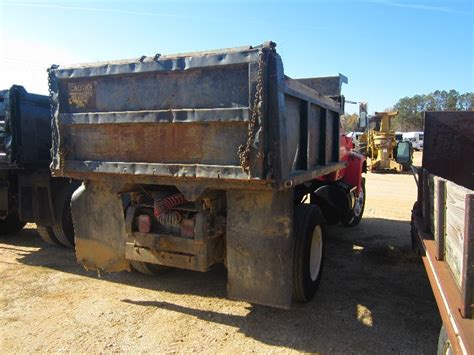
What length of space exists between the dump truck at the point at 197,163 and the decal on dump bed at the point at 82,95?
0.04ft

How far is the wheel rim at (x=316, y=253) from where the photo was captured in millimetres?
4430

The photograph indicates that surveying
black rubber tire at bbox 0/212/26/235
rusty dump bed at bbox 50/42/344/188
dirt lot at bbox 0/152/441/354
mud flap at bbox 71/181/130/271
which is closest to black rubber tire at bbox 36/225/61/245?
dirt lot at bbox 0/152/441/354

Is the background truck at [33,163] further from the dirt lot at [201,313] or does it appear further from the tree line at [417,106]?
the tree line at [417,106]

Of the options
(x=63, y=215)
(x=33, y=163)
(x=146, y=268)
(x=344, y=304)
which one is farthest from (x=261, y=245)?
(x=33, y=163)

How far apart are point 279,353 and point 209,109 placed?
2086 millimetres

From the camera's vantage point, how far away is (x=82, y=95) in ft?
13.6

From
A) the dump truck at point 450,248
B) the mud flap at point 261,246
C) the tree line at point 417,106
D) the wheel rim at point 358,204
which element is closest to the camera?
the dump truck at point 450,248

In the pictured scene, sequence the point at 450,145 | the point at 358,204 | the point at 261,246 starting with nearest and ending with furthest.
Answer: the point at 261,246, the point at 450,145, the point at 358,204

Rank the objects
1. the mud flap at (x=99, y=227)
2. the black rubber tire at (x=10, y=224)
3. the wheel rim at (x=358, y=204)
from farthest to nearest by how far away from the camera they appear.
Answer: the wheel rim at (x=358, y=204)
the black rubber tire at (x=10, y=224)
the mud flap at (x=99, y=227)

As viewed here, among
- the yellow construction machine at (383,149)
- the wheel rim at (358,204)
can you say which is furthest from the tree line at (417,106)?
the wheel rim at (358,204)

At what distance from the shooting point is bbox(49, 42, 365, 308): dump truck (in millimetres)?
3381

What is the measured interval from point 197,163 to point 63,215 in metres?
3.33

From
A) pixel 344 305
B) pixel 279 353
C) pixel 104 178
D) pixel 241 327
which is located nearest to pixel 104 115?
pixel 104 178

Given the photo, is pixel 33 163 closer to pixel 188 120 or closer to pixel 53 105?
pixel 53 105
